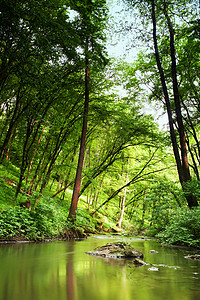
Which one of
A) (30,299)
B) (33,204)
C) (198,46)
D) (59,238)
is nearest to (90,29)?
(198,46)

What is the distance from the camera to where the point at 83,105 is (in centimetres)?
1028

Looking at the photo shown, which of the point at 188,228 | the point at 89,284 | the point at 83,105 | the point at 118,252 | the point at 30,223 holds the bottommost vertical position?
the point at 118,252

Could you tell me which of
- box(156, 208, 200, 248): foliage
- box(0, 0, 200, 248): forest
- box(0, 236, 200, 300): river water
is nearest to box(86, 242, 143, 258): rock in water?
box(0, 0, 200, 248): forest

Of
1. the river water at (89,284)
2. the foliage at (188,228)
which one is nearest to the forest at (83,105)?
the foliage at (188,228)

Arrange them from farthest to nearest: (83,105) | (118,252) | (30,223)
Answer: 1. (83,105)
2. (30,223)
3. (118,252)

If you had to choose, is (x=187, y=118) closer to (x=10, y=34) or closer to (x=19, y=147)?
(x=19, y=147)

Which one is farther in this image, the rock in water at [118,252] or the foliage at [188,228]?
the foliage at [188,228]

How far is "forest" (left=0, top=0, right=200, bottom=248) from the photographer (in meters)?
4.27

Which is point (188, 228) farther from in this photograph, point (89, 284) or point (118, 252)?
point (89, 284)

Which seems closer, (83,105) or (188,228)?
(188,228)

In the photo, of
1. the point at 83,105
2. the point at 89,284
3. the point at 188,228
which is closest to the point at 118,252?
the point at 89,284

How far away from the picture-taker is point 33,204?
6.64 metres

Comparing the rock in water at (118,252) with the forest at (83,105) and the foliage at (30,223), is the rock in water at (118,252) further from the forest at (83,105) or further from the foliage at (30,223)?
the foliage at (30,223)

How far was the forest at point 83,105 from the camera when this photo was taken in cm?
427
